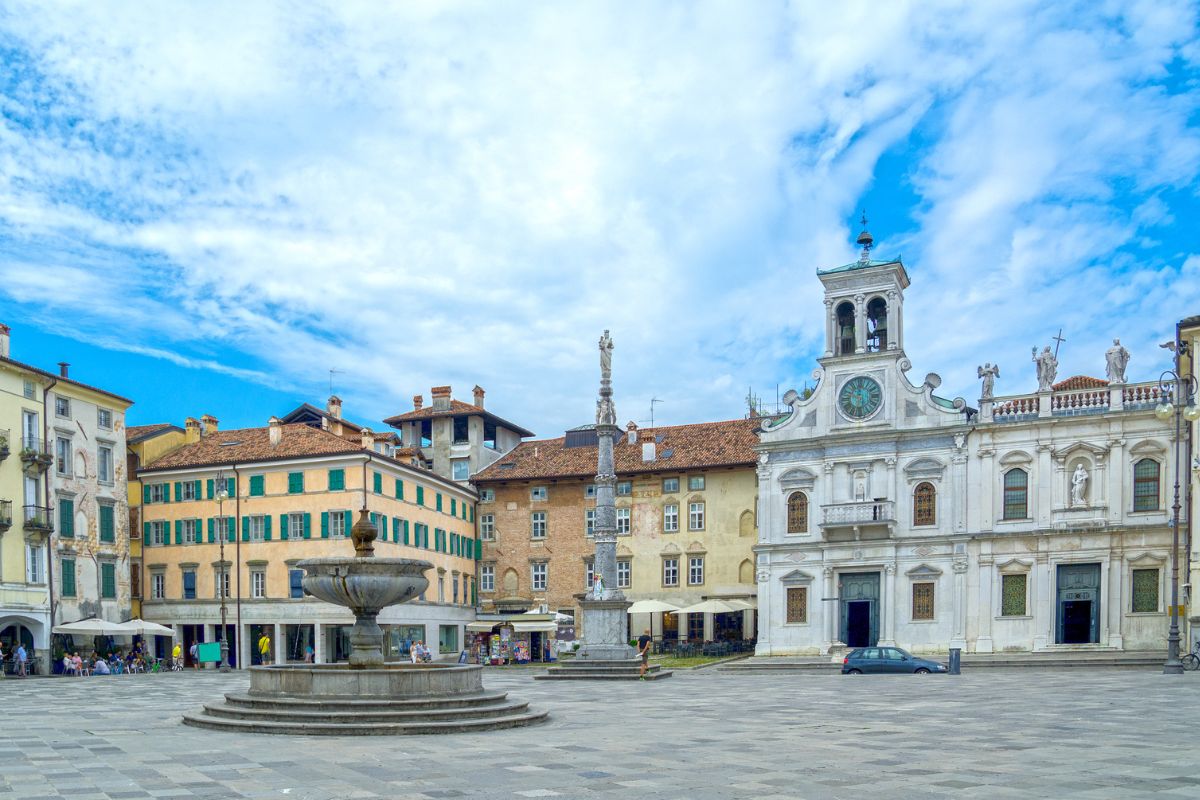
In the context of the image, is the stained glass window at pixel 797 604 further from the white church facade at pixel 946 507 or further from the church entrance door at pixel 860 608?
the church entrance door at pixel 860 608

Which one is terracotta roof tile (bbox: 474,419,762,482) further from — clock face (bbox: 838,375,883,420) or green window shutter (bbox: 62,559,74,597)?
green window shutter (bbox: 62,559,74,597)

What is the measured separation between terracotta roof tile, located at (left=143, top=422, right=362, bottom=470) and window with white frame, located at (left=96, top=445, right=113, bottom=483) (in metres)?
3.64

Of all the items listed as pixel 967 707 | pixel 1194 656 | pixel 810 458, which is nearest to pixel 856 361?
pixel 810 458

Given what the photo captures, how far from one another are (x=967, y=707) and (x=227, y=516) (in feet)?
129

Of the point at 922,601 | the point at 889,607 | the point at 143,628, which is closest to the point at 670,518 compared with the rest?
the point at 889,607

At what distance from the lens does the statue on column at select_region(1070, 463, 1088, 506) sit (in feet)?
150

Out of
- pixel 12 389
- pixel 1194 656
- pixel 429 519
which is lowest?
pixel 1194 656

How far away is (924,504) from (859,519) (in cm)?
283

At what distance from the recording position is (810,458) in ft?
167

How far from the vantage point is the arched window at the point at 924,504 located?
48656mm

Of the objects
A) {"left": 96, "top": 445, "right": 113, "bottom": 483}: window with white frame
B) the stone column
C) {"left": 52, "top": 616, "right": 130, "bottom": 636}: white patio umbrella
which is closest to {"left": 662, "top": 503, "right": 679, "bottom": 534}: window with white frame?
the stone column

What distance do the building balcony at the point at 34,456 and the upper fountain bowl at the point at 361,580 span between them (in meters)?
29.6

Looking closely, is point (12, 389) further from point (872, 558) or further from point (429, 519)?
point (872, 558)

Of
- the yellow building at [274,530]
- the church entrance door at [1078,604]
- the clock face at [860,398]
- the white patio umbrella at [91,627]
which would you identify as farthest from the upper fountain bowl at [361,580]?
the church entrance door at [1078,604]
